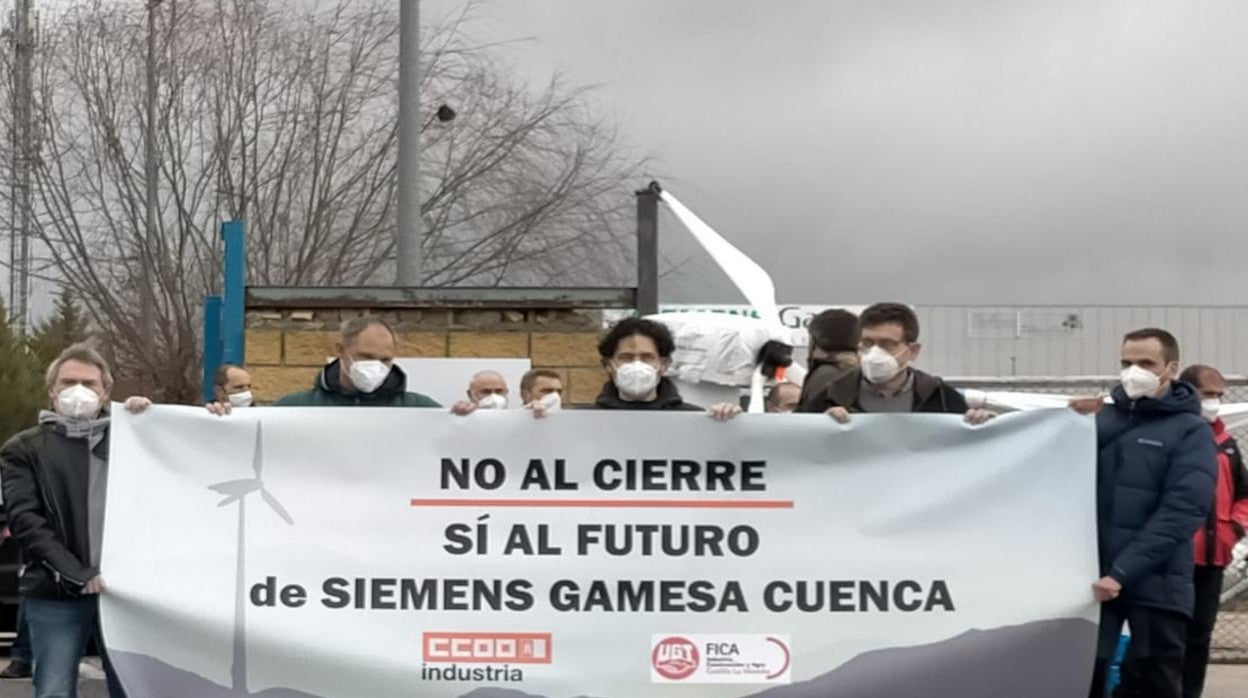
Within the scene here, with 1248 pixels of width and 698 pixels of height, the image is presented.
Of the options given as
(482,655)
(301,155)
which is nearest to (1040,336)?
(301,155)

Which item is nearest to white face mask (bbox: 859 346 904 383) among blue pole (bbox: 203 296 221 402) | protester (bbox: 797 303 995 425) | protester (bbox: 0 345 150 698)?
protester (bbox: 797 303 995 425)

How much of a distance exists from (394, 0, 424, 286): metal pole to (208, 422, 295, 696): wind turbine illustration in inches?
221

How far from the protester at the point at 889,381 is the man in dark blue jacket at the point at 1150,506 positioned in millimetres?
500

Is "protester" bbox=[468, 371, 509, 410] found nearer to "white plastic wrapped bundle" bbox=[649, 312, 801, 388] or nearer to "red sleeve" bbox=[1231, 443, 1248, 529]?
"white plastic wrapped bundle" bbox=[649, 312, 801, 388]

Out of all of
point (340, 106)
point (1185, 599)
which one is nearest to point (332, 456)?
point (1185, 599)

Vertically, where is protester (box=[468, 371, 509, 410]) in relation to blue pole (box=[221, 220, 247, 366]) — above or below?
below

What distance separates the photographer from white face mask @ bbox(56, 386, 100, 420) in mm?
6875

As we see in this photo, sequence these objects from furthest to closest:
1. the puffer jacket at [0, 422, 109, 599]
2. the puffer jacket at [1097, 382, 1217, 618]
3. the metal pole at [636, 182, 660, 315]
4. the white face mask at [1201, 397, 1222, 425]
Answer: the metal pole at [636, 182, 660, 315] < the white face mask at [1201, 397, 1222, 425] < the puffer jacket at [0, 422, 109, 599] < the puffer jacket at [1097, 382, 1217, 618]

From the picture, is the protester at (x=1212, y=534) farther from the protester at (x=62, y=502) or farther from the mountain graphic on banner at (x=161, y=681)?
the protester at (x=62, y=502)

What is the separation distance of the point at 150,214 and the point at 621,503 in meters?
13.5

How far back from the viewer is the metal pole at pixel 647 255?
437 inches

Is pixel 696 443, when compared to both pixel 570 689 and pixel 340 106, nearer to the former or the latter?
pixel 570 689

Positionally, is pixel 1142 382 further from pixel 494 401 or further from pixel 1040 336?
pixel 1040 336

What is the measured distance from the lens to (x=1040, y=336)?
3075cm
